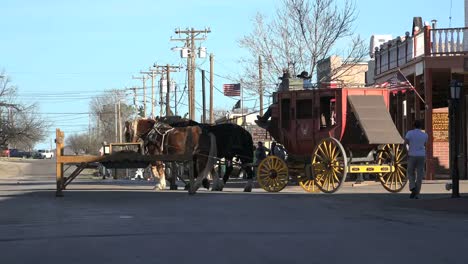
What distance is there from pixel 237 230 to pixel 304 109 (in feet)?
33.6

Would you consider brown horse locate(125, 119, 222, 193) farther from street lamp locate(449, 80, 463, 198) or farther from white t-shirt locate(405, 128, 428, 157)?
street lamp locate(449, 80, 463, 198)

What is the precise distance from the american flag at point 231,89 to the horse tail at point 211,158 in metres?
26.4

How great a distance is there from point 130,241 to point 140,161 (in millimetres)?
9833

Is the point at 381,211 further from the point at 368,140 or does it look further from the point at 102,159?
the point at 102,159

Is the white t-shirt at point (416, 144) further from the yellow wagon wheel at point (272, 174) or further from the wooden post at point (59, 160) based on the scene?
the wooden post at point (59, 160)

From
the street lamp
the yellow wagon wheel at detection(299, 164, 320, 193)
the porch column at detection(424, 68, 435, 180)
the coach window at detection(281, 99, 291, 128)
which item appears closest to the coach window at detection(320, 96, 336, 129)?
the coach window at detection(281, 99, 291, 128)

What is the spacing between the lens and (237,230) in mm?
11414

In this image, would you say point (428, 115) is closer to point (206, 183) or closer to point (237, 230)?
point (206, 183)

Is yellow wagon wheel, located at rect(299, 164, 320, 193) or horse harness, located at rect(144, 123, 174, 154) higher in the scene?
horse harness, located at rect(144, 123, 174, 154)

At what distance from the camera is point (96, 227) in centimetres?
1199

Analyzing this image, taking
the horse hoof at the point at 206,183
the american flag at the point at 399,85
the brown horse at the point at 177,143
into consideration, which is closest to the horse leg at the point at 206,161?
the brown horse at the point at 177,143

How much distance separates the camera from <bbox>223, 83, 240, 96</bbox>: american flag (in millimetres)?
48869

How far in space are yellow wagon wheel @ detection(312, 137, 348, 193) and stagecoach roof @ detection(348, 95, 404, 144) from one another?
3.01 feet

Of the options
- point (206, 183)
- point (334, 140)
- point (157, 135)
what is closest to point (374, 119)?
point (334, 140)
